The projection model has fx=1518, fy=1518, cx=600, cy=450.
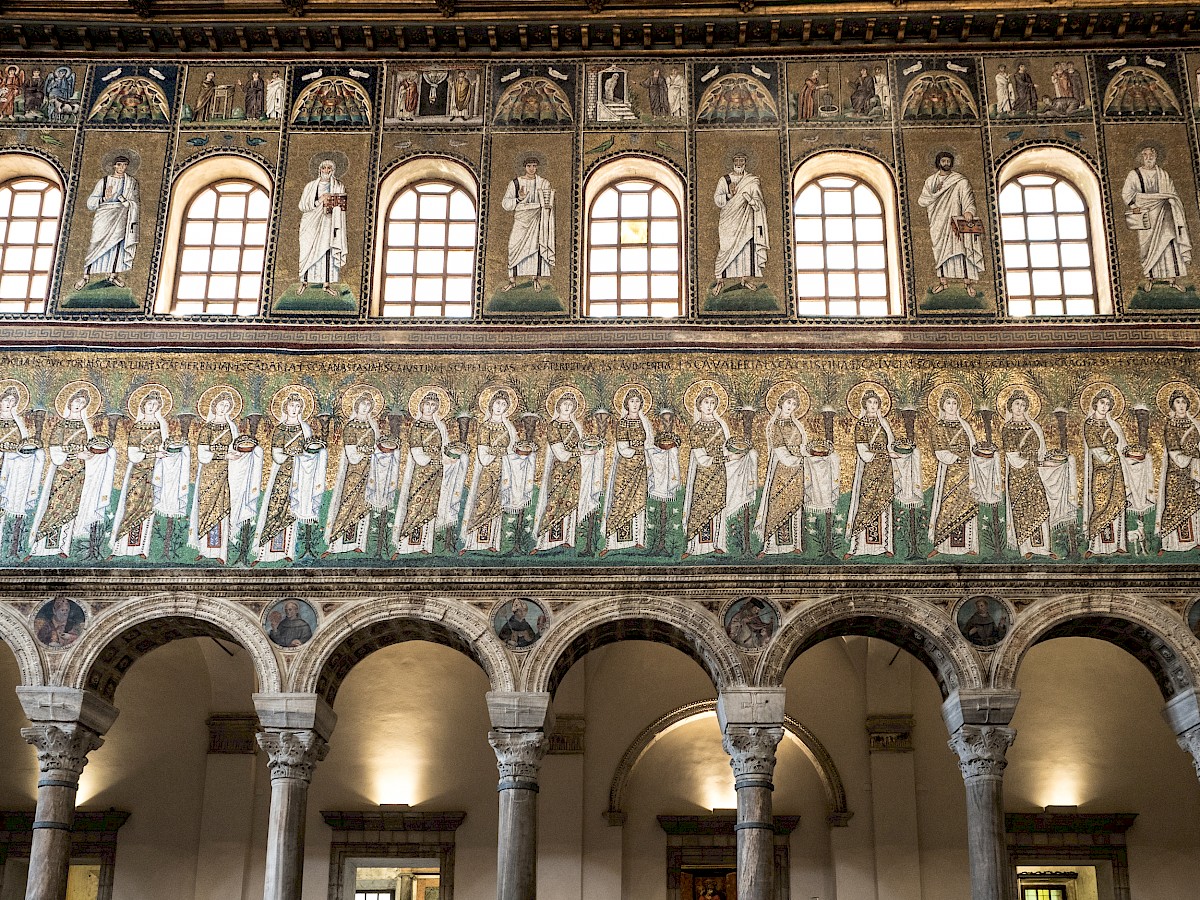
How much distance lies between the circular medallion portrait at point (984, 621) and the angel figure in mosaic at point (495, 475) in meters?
4.00

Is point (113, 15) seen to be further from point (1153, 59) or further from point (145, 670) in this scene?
point (1153, 59)

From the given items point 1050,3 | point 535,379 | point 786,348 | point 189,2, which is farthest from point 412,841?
point 1050,3

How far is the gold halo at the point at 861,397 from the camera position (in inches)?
551

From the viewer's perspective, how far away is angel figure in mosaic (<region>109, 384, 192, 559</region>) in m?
13.7

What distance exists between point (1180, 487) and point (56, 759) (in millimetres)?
10250

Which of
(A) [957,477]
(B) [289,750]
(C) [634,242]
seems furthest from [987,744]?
(B) [289,750]

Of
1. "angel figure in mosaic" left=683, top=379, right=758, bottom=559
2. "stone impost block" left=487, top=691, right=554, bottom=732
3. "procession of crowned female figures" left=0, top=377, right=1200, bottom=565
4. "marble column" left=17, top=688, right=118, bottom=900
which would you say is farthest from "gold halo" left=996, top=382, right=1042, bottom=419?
"marble column" left=17, top=688, right=118, bottom=900

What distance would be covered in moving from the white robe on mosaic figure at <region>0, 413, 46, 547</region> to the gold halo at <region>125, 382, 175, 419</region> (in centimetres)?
89

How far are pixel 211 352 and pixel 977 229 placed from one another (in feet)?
24.4

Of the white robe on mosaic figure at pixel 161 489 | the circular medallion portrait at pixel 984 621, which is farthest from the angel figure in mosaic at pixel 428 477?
the circular medallion portrait at pixel 984 621

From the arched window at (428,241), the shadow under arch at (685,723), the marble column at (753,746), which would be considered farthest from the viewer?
the shadow under arch at (685,723)

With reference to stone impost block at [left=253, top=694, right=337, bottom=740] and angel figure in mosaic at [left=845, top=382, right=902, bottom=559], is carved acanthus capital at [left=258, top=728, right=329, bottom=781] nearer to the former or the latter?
stone impost block at [left=253, top=694, right=337, bottom=740]

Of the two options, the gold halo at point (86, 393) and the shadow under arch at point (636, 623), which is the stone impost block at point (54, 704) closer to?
Answer: the gold halo at point (86, 393)

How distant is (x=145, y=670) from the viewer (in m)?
16.8
